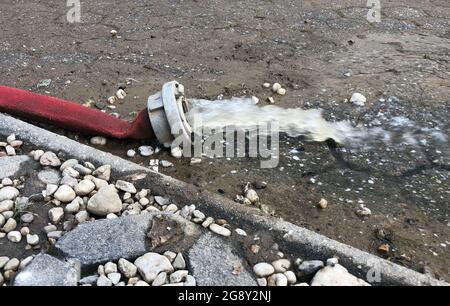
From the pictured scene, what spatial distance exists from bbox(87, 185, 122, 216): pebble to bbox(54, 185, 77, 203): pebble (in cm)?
11

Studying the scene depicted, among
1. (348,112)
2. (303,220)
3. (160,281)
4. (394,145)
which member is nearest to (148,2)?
(348,112)

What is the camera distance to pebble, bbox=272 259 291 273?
1.76 metres

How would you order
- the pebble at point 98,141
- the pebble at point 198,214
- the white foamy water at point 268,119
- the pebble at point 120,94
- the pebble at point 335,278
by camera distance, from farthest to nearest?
1. the pebble at point 120,94
2. the white foamy water at point 268,119
3. the pebble at point 98,141
4. the pebble at point 198,214
5. the pebble at point 335,278

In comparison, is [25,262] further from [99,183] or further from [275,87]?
[275,87]

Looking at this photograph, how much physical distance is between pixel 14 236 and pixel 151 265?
568mm

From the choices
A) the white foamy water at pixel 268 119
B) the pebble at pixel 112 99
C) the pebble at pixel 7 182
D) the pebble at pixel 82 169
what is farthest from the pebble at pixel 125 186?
the pebble at pixel 112 99

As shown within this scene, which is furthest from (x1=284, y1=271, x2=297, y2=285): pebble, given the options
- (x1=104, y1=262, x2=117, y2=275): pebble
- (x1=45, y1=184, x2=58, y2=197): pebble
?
(x1=45, y1=184, x2=58, y2=197): pebble

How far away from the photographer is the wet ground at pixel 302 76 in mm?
2239

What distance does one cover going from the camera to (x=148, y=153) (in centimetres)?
260

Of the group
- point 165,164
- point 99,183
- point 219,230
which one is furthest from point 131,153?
point 219,230

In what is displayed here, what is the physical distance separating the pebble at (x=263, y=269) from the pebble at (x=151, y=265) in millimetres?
299

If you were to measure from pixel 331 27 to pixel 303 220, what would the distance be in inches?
103

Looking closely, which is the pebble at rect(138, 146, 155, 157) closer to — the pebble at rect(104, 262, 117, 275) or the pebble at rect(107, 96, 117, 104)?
the pebble at rect(107, 96, 117, 104)

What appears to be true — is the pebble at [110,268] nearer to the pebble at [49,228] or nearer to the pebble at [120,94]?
the pebble at [49,228]
